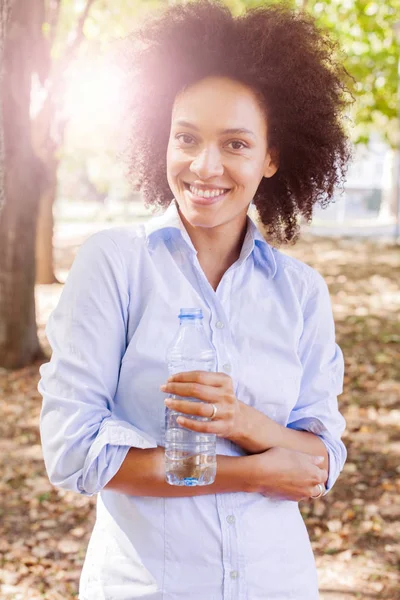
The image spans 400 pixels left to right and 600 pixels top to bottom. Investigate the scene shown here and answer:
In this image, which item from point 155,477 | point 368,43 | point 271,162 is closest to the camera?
point 155,477

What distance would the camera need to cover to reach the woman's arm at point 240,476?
1.93m

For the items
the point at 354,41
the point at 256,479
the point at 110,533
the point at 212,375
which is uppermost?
the point at 354,41

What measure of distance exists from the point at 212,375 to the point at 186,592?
576mm

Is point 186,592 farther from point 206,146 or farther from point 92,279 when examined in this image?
point 206,146

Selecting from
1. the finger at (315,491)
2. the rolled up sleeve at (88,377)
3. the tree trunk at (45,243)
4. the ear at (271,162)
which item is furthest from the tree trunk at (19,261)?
the finger at (315,491)

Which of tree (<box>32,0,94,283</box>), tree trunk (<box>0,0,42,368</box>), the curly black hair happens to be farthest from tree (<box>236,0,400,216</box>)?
the curly black hair

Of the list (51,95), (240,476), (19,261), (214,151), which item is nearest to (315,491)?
(240,476)

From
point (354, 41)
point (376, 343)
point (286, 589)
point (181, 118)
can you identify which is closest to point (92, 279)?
point (181, 118)

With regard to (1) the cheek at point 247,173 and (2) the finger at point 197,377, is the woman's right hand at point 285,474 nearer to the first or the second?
(2) the finger at point 197,377

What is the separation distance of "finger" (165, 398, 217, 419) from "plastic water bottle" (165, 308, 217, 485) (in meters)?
0.09

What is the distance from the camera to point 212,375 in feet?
6.08

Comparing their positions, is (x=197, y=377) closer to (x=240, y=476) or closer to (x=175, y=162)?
(x=240, y=476)

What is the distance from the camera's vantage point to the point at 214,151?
7.02 ft

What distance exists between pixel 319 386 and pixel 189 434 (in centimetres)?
46
